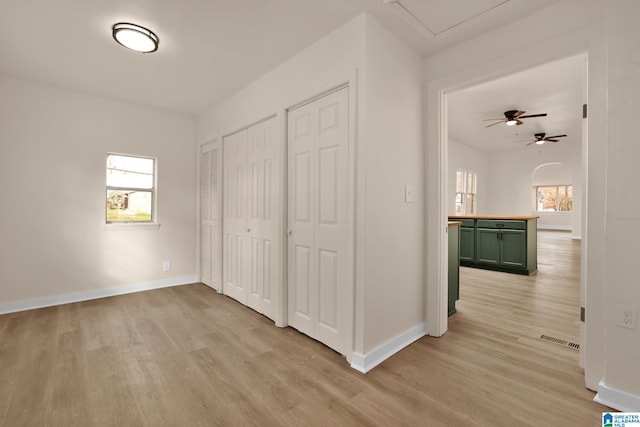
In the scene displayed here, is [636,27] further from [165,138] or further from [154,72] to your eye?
[165,138]

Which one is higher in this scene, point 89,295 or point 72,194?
point 72,194

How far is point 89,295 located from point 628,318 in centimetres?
536

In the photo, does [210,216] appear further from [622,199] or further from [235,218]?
[622,199]

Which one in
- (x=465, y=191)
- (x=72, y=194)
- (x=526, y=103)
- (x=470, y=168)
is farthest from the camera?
(x=470, y=168)

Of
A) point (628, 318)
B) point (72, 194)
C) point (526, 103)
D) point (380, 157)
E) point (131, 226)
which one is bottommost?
point (628, 318)

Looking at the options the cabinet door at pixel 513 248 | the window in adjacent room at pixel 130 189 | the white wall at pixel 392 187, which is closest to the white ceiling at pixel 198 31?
the white wall at pixel 392 187

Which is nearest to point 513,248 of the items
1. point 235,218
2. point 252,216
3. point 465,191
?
point 465,191

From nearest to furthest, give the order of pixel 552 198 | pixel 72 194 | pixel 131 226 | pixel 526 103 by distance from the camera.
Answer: pixel 72 194, pixel 131 226, pixel 526 103, pixel 552 198

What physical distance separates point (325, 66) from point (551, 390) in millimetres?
2906

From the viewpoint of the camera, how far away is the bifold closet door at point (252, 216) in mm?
3143

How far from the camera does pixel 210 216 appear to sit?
445 cm

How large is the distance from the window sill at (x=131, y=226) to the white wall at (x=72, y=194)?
0.06 metres

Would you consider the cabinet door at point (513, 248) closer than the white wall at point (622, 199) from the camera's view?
No

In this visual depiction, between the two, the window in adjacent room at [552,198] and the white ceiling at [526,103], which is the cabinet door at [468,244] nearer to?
the white ceiling at [526,103]
